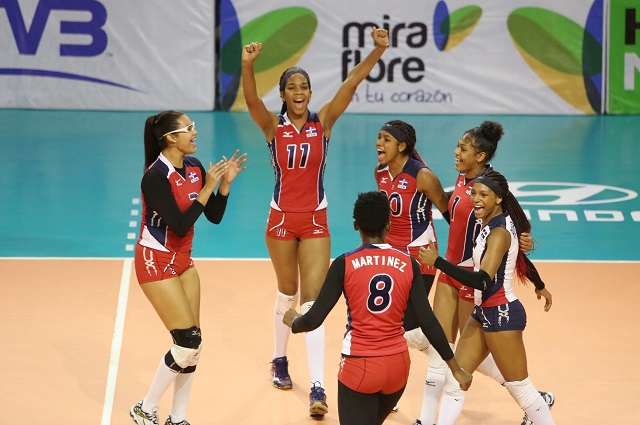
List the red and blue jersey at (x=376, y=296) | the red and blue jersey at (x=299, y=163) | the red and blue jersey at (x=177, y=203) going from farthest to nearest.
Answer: the red and blue jersey at (x=299, y=163), the red and blue jersey at (x=177, y=203), the red and blue jersey at (x=376, y=296)

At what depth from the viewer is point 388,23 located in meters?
19.3

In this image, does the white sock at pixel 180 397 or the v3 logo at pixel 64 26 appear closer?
the white sock at pixel 180 397

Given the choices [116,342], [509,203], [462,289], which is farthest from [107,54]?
[509,203]

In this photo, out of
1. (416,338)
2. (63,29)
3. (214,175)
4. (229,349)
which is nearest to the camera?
(214,175)

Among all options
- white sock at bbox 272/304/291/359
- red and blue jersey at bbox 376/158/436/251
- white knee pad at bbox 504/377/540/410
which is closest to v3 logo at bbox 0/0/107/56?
white sock at bbox 272/304/291/359

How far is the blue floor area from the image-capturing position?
→ 12.2 m

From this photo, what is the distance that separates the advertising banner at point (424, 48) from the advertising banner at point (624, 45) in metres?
0.23

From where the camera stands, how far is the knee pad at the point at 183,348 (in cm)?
687

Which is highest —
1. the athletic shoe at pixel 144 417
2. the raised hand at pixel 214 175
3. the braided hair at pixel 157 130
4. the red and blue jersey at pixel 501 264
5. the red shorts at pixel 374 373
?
the braided hair at pixel 157 130

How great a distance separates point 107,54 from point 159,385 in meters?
13.1

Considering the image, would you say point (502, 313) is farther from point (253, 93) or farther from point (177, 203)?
point (253, 93)

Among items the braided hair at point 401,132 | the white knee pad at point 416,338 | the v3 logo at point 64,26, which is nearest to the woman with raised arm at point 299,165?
the braided hair at point 401,132

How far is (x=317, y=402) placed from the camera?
747 centimetres

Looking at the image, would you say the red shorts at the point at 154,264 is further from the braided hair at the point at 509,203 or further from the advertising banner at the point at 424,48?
the advertising banner at the point at 424,48
